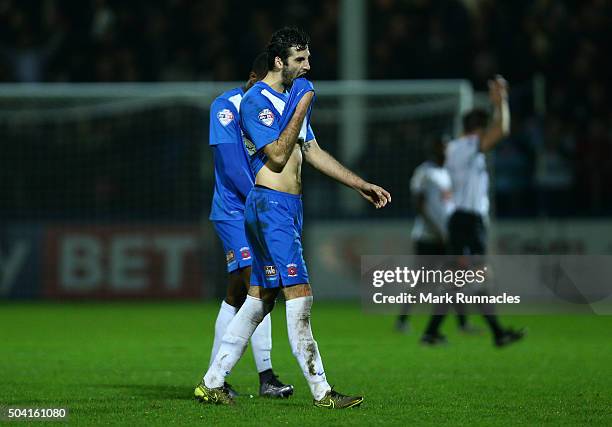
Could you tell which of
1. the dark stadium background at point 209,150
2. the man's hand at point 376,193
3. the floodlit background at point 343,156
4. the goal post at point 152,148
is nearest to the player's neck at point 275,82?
the man's hand at point 376,193

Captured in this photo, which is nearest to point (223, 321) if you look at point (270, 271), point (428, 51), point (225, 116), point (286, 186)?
point (270, 271)

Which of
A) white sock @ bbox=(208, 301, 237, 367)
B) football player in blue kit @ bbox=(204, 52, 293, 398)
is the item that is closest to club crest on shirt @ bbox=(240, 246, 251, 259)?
football player in blue kit @ bbox=(204, 52, 293, 398)

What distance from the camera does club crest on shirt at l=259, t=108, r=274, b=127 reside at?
7012 millimetres

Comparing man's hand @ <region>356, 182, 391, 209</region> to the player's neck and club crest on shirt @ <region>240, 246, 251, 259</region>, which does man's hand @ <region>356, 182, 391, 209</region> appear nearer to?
the player's neck

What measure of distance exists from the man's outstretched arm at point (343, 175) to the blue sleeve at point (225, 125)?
98cm

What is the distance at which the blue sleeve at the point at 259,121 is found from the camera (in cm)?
698

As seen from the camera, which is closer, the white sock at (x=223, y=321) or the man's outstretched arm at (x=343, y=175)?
the man's outstretched arm at (x=343, y=175)

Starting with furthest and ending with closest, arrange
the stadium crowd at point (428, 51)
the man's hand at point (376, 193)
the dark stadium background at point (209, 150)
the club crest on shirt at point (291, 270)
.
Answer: the stadium crowd at point (428, 51), the dark stadium background at point (209, 150), the club crest on shirt at point (291, 270), the man's hand at point (376, 193)

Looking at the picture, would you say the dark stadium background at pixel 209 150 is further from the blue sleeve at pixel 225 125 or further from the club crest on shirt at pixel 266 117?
the club crest on shirt at pixel 266 117

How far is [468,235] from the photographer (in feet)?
38.1

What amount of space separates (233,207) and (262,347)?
36.7 inches

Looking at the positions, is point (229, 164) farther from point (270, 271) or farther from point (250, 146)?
point (270, 271)

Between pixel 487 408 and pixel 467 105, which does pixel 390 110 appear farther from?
pixel 487 408

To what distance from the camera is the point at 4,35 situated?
2175cm
